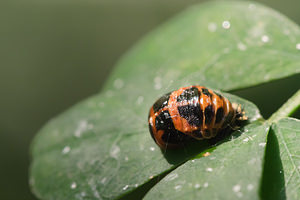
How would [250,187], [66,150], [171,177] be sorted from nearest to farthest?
[250,187] < [171,177] < [66,150]

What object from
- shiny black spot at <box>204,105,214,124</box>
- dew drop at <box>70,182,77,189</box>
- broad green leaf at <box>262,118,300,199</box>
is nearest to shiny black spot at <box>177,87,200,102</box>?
shiny black spot at <box>204,105,214,124</box>

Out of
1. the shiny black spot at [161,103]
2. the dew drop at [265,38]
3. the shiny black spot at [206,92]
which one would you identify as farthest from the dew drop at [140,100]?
the dew drop at [265,38]

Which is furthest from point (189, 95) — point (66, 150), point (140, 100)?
point (66, 150)

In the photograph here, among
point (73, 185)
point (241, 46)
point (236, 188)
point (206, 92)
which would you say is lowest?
point (73, 185)

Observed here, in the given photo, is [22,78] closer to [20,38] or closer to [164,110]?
[20,38]

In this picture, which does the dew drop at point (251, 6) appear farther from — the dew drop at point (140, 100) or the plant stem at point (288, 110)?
the dew drop at point (140, 100)

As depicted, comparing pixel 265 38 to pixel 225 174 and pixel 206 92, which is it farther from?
pixel 225 174

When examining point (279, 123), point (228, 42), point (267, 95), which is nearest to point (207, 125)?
point (279, 123)
